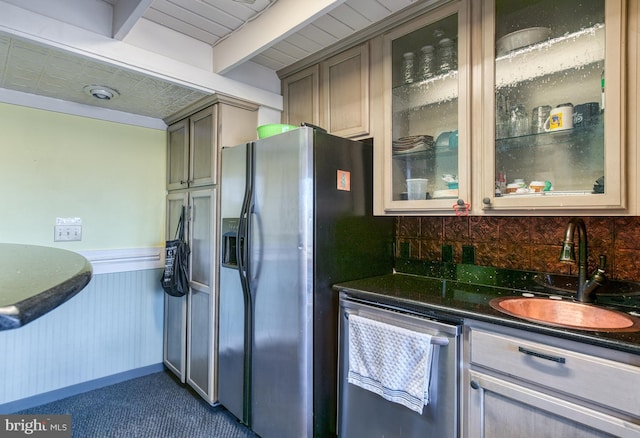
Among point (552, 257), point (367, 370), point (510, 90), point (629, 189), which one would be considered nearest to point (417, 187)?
point (510, 90)

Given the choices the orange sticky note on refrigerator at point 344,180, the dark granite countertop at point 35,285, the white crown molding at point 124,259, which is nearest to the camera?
the dark granite countertop at point 35,285

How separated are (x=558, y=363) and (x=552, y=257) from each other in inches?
27.1

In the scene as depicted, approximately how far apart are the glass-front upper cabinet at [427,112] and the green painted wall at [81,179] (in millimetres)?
1974

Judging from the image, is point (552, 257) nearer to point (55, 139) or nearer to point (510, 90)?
point (510, 90)

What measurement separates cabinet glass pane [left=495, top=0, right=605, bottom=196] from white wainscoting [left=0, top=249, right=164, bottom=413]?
2.46 m

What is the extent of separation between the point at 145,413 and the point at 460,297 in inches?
81.5

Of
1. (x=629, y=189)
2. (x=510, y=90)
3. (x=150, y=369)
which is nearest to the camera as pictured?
(x=629, y=189)

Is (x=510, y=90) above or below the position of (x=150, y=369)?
above

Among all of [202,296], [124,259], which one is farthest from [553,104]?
[124,259]

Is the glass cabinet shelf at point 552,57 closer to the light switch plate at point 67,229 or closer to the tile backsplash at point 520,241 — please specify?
the tile backsplash at point 520,241

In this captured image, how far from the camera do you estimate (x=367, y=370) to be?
1.51 m

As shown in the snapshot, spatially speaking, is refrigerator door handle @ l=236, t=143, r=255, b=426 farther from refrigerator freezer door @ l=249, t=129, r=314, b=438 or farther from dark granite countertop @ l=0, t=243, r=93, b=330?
dark granite countertop @ l=0, t=243, r=93, b=330

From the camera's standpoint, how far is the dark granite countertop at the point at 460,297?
3.27ft

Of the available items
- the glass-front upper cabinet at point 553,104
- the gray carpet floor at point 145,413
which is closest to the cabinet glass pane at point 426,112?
the glass-front upper cabinet at point 553,104
